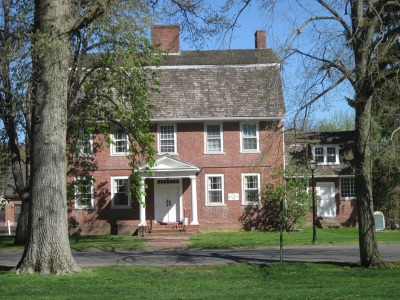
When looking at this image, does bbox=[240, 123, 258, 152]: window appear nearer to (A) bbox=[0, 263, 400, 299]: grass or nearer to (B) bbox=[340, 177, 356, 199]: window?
(B) bbox=[340, 177, 356, 199]: window

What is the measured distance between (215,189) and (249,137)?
349 cm

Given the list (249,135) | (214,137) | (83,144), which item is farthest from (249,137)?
(83,144)

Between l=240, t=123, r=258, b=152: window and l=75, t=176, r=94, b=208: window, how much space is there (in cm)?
888

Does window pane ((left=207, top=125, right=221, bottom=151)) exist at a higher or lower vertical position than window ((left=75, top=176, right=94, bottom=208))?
higher

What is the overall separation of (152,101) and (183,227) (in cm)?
716

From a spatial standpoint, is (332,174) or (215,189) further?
(332,174)

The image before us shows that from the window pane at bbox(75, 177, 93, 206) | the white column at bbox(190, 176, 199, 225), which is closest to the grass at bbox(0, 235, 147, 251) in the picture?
the window pane at bbox(75, 177, 93, 206)

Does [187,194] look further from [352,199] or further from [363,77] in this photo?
[363,77]

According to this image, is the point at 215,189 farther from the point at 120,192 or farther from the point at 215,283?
the point at 215,283

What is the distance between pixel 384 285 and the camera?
529 inches

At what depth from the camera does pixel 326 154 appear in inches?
1528

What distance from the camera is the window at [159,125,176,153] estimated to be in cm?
3462

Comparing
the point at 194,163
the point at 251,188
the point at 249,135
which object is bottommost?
the point at 251,188

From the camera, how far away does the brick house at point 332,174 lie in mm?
37562
